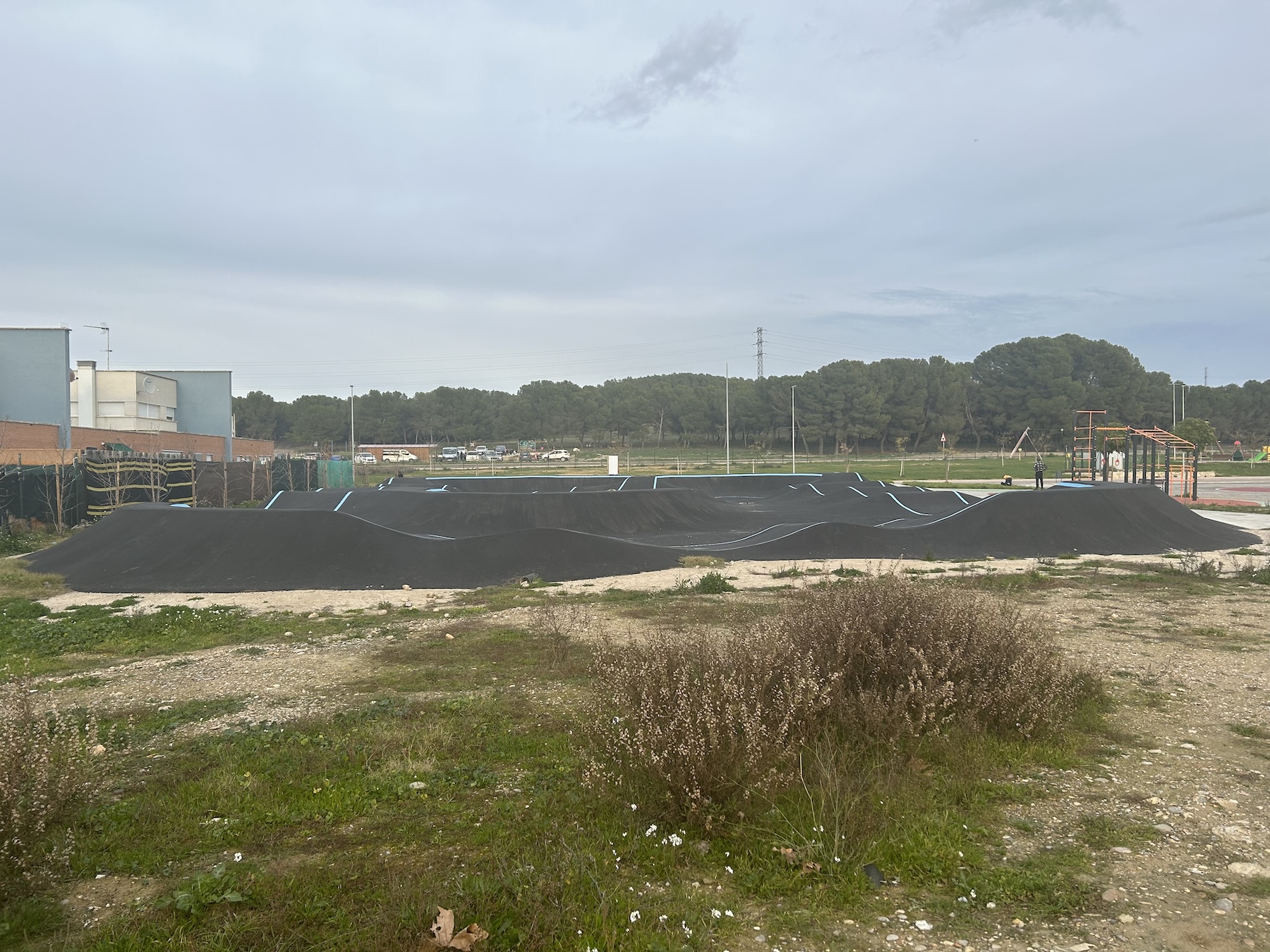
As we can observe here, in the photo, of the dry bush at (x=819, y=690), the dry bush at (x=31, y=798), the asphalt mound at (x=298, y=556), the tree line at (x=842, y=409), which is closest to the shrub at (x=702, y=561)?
the asphalt mound at (x=298, y=556)

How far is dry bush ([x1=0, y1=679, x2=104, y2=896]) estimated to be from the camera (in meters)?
3.25

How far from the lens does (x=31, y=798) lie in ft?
11.4

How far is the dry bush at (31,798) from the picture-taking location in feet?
10.7

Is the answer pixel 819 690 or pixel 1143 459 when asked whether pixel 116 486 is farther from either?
pixel 1143 459

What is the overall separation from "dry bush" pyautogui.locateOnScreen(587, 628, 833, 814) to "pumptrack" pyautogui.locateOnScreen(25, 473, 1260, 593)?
31.3 ft

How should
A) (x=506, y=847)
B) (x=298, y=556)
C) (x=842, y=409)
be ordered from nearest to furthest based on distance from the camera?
(x=506, y=847) < (x=298, y=556) < (x=842, y=409)

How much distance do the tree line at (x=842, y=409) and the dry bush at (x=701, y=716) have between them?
73.3 meters

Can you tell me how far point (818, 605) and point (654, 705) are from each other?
6.97ft

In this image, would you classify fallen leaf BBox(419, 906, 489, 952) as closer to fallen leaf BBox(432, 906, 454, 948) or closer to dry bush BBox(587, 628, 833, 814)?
fallen leaf BBox(432, 906, 454, 948)

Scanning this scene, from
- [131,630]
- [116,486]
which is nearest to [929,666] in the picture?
[131,630]

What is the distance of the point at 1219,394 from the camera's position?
88.1 m

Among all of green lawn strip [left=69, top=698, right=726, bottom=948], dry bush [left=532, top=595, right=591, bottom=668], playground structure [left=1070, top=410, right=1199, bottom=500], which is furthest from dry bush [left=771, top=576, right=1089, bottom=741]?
playground structure [left=1070, top=410, right=1199, bottom=500]

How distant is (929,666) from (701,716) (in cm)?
188

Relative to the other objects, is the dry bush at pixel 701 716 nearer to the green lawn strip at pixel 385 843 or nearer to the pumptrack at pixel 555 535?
the green lawn strip at pixel 385 843
